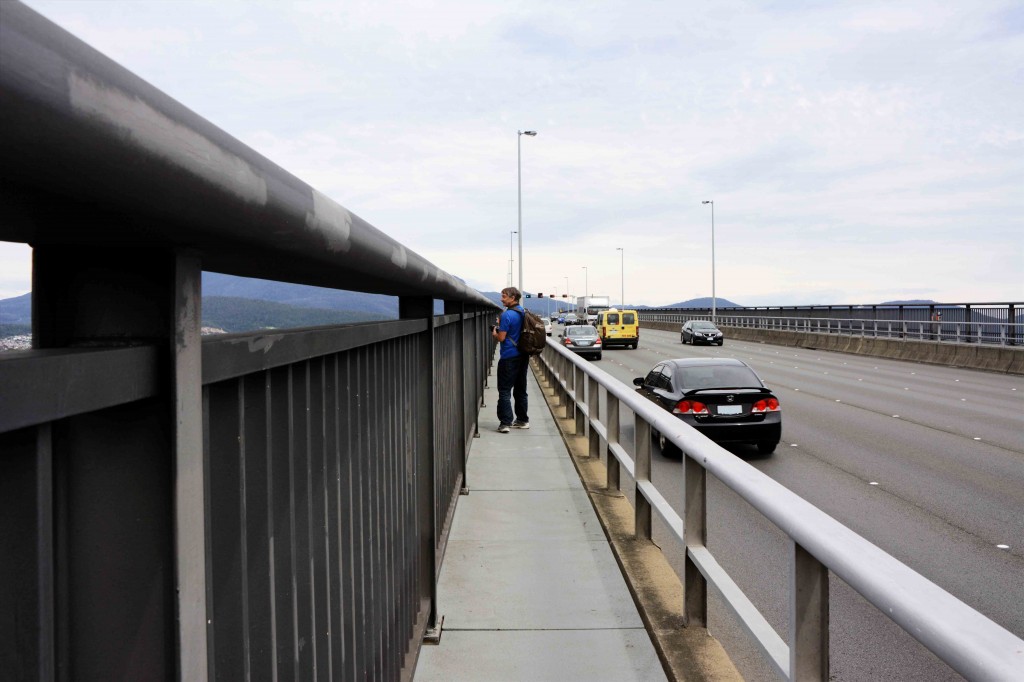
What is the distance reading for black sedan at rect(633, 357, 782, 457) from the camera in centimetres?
1169

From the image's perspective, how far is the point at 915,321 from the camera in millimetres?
35531

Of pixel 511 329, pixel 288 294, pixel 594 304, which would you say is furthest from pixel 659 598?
pixel 594 304

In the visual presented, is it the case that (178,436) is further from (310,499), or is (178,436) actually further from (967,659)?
(967,659)

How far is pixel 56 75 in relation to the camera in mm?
647

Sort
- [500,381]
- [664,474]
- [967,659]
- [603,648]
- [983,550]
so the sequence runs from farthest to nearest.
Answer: [500,381] < [664,474] < [983,550] < [603,648] < [967,659]

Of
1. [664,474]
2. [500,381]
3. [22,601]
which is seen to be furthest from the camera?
[500,381]

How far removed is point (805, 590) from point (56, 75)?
250cm

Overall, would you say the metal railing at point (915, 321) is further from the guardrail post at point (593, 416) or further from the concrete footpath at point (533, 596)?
the concrete footpath at point (533, 596)

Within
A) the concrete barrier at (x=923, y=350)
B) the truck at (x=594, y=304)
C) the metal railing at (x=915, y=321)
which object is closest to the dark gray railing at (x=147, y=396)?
the concrete barrier at (x=923, y=350)

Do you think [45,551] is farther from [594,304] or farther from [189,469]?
[594,304]

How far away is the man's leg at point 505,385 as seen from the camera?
12109 mm

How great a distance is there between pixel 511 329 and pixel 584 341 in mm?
24610

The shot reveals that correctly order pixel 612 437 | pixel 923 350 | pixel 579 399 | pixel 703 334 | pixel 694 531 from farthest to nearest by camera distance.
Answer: pixel 703 334
pixel 923 350
pixel 579 399
pixel 612 437
pixel 694 531

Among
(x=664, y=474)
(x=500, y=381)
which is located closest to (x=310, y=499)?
(x=664, y=474)
